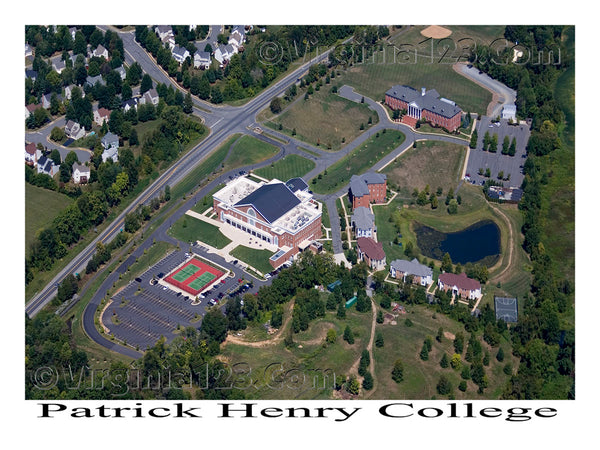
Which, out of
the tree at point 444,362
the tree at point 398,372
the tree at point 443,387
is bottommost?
the tree at point 443,387

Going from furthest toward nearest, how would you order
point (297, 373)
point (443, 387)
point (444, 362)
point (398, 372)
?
1. point (444, 362)
2. point (297, 373)
3. point (398, 372)
4. point (443, 387)

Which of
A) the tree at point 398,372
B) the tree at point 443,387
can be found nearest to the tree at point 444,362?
the tree at point 443,387

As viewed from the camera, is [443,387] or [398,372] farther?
[398,372]

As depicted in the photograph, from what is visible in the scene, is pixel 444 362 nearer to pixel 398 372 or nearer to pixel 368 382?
pixel 398 372

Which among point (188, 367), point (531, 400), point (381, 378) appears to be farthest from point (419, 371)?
point (188, 367)

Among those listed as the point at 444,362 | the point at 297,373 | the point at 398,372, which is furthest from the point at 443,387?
the point at 297,373

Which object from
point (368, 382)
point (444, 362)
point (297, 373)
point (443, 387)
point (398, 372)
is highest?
point (444, 362)

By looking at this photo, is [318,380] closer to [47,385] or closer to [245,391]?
[245,391]

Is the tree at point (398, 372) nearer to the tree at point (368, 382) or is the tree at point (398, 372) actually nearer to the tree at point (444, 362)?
the tree at point (368, 382)

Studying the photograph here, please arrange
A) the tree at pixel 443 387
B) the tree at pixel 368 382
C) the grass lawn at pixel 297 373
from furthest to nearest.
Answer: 1. the tree at pixel 443 387
2. the tree at pixel 368 382
3. the grass lawn at pixel 297 373

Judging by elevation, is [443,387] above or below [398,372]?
below
